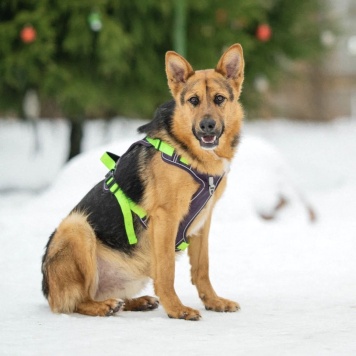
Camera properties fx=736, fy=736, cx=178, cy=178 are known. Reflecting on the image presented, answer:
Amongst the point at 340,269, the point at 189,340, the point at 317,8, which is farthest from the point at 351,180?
the point at 189,340

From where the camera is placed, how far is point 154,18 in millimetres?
12773

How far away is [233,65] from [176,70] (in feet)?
1.30

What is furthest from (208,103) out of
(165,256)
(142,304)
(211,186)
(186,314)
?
(142,304)

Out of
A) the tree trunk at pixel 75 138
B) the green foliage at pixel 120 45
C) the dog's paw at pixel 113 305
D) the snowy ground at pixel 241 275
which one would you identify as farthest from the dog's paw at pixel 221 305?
the tree trunk at pixel 75 138

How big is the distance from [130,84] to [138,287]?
26.6 feet

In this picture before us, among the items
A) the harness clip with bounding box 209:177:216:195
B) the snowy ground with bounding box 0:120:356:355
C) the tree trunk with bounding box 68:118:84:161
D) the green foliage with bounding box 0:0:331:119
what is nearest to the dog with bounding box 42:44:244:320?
the harness clip with bounding box 209:177:216:195

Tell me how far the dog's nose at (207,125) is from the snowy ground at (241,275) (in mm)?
1212

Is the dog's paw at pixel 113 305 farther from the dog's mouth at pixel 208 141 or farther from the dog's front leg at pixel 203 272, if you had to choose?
the dog's mouth at pixel 208 141

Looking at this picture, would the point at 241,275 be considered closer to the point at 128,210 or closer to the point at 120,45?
the point at 128,210

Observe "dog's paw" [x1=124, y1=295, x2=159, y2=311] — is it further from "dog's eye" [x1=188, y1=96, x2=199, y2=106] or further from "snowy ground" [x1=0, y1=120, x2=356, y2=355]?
"dog's eye" [x1=188, y1=96, x2=199, y2=106]

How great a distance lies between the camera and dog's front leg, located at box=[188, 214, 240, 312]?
506 centimetres

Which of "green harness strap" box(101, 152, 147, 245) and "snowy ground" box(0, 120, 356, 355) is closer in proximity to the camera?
"snowy ground" box(0, 120, 356, 355)

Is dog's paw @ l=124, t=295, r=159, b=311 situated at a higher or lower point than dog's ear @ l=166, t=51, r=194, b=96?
lower

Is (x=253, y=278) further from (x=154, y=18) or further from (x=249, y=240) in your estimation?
(x=154, y=18)
